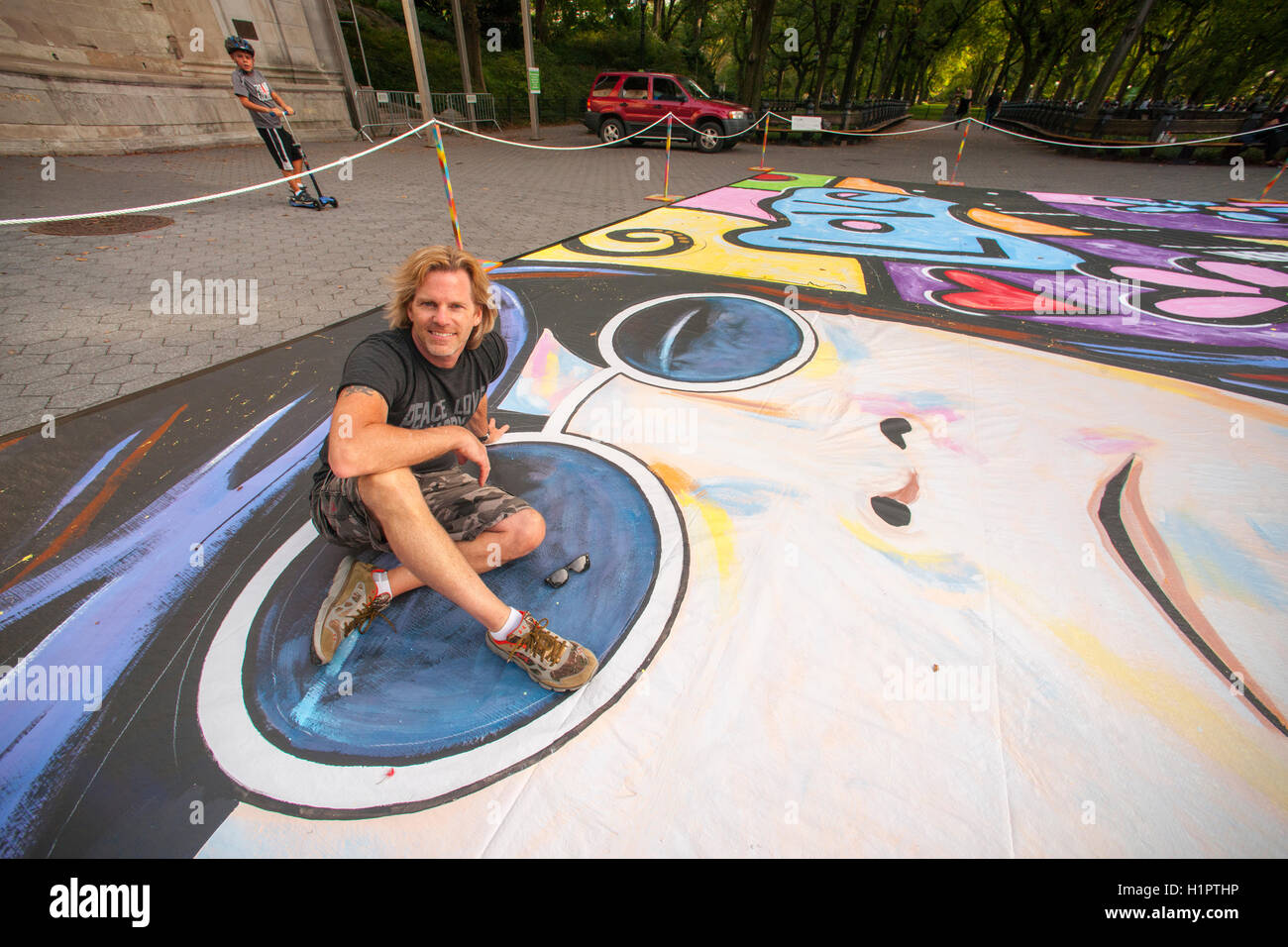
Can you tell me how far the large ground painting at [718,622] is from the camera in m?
1.39

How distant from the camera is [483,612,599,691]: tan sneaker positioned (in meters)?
1.63

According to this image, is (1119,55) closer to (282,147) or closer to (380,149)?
(380,149)

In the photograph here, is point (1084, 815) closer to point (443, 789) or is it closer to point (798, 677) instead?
point (798, 677)

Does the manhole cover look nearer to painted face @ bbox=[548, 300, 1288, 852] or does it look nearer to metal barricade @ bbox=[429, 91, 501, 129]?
painted face @ bbox=[548, 300, 1288, 852]

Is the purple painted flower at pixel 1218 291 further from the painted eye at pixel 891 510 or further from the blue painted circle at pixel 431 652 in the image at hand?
the blue painted circle at pixel 431 652

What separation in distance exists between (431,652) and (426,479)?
0.63 metres

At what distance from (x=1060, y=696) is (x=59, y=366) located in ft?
17.7

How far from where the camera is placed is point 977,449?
268 cm

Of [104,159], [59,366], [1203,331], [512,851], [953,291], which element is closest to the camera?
[512,851]

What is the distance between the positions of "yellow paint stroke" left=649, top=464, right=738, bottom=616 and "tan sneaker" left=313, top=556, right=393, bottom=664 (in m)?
1.28

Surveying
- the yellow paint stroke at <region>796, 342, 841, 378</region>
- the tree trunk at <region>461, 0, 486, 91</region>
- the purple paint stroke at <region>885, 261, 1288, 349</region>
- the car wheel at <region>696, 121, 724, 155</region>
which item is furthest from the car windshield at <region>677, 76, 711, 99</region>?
the yellow paint stroke at <region>796, 342, 841, 378</region>

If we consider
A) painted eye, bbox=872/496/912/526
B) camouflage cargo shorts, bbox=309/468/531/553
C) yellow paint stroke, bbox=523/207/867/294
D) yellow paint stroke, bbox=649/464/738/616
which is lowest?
yellow paint stroke, bbox=649/464/738/616

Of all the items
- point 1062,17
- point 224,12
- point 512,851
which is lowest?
point 512,851

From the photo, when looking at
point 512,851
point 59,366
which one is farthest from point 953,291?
point 59,366
